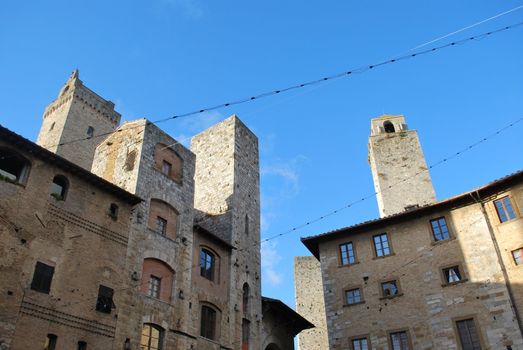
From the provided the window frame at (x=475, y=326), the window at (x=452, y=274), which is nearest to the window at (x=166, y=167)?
the window at (x=452, y=274)

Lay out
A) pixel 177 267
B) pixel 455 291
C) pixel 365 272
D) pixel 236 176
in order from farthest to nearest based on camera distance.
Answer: pixel 236 176
pixel 365 272
pixel 455 291
pixel 177 267

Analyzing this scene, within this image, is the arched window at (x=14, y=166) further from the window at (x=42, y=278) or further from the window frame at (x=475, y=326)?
the window frame at (x=475, y=326)

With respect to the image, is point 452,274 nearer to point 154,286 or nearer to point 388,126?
point 154,286

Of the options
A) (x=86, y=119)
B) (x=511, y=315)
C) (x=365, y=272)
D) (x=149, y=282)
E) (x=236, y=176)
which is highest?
(x=86, y=119)

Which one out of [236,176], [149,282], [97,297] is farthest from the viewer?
[236,176]

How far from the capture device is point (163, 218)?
21531 mm

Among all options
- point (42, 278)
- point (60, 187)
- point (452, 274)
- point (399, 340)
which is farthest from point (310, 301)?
point (42, 278)

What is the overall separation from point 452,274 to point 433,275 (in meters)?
0.86

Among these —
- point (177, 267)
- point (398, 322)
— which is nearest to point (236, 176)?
point (177, 267)

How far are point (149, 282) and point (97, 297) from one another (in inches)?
114

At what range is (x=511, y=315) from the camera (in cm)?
2064

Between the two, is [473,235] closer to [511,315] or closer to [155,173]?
[511,315]

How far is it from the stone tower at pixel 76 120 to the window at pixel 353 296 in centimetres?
3114

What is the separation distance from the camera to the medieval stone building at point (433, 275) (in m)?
21.4
